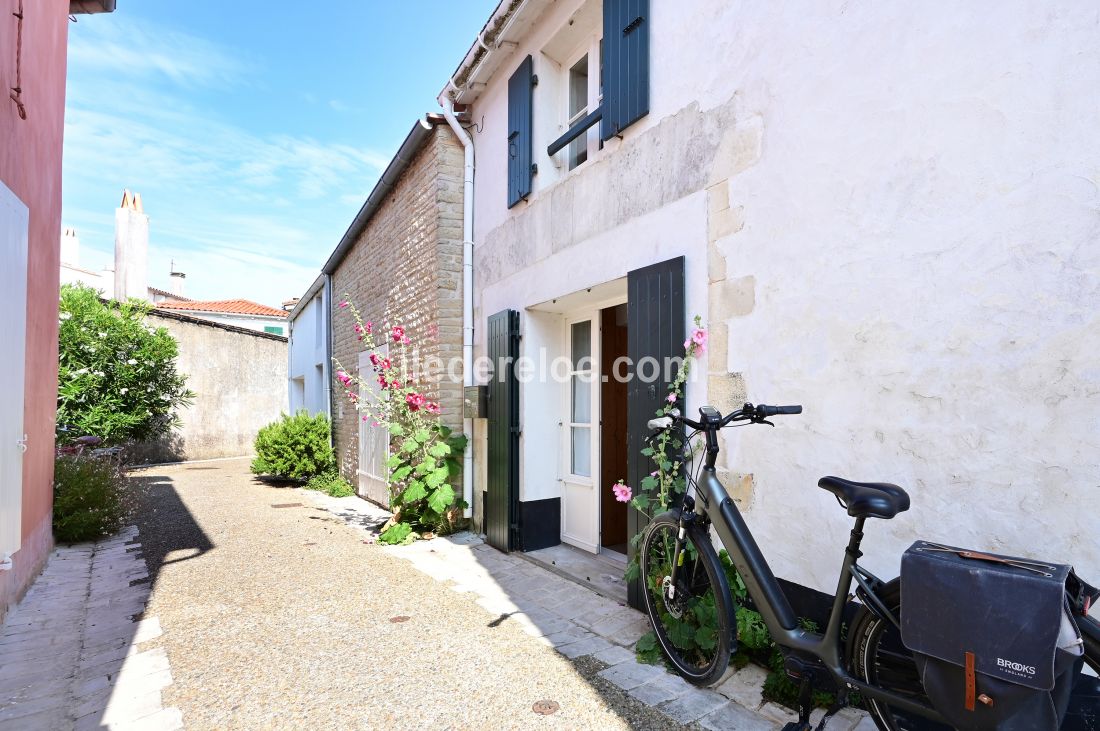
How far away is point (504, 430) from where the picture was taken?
523cm

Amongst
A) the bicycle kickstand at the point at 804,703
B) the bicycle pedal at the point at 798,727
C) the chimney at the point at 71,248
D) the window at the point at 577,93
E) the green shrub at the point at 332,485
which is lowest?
the green shrub at the point at 332,485

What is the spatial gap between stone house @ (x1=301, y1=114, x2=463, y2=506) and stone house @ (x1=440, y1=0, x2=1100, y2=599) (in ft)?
6.01

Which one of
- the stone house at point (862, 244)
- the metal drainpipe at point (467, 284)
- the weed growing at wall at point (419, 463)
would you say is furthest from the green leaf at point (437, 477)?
the stone house at point (862, 244)

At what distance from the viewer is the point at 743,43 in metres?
3.11

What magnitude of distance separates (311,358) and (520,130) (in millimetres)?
9751

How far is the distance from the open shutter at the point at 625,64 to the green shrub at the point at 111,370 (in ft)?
37.6

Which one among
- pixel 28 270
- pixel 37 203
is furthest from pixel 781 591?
pixel 37 203

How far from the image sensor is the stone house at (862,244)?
1950mm

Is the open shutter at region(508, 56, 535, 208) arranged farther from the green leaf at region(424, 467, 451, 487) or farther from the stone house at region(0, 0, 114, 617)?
the stone house at region(0, 0, 114, 617)

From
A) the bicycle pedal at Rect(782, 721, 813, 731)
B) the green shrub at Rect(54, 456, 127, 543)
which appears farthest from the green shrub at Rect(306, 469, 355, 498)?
the bicycle pedal at Rect(782, 721, 813, 731)

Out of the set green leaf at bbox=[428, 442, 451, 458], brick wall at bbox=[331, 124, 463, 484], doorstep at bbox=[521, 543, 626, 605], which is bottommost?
doorstep at bbox=[521, 543, 626, 605]

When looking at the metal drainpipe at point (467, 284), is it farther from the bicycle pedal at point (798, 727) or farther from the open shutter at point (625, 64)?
the bicycle pedal at point (798, 727)

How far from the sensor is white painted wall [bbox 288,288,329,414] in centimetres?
1196

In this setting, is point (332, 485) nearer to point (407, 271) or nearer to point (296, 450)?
point (296, 450)
